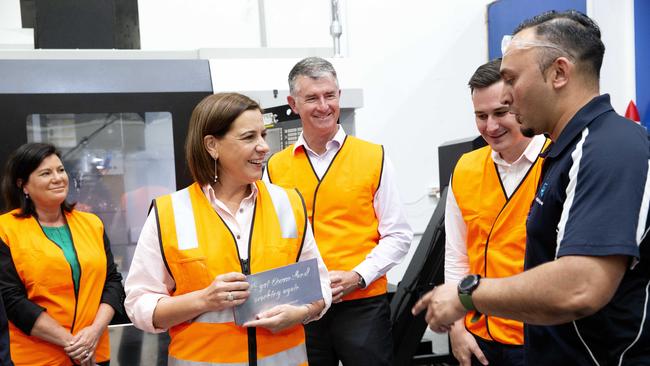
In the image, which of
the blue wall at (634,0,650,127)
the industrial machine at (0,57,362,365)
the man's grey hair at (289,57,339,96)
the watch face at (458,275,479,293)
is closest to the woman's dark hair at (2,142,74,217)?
the industrial machine at (0,57,362,365)

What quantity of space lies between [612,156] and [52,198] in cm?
217

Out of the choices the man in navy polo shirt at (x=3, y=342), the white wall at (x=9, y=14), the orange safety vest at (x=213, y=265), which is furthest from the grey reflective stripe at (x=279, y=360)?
the white wall at (x=9, y=14)

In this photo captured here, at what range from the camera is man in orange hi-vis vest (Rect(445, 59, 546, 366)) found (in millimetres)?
1925

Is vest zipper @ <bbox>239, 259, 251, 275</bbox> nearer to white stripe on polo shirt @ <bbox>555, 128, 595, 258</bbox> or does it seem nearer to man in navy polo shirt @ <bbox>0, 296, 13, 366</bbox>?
man in navy polo shirt @ <bbox>0, 296, 13, 366</bbox>

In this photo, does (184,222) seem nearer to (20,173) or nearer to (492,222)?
(492,222)

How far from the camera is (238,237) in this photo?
1760mm

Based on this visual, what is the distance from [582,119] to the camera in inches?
52.7

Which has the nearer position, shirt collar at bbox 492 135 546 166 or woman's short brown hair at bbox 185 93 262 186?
woman's short brown hair at bbox 185 93 262 186

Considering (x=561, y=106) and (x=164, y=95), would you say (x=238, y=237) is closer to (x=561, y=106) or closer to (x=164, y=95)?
(x=561, y=106)

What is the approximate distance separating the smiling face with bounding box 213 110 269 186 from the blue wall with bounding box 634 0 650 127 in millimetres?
3043

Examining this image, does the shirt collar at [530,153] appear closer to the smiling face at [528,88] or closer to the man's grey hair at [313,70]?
the smiling face at [528,88]

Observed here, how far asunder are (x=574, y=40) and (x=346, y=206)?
1.18 meters

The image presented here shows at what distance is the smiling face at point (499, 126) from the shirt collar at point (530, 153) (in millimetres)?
14

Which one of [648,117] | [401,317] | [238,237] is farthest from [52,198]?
[648,117]
